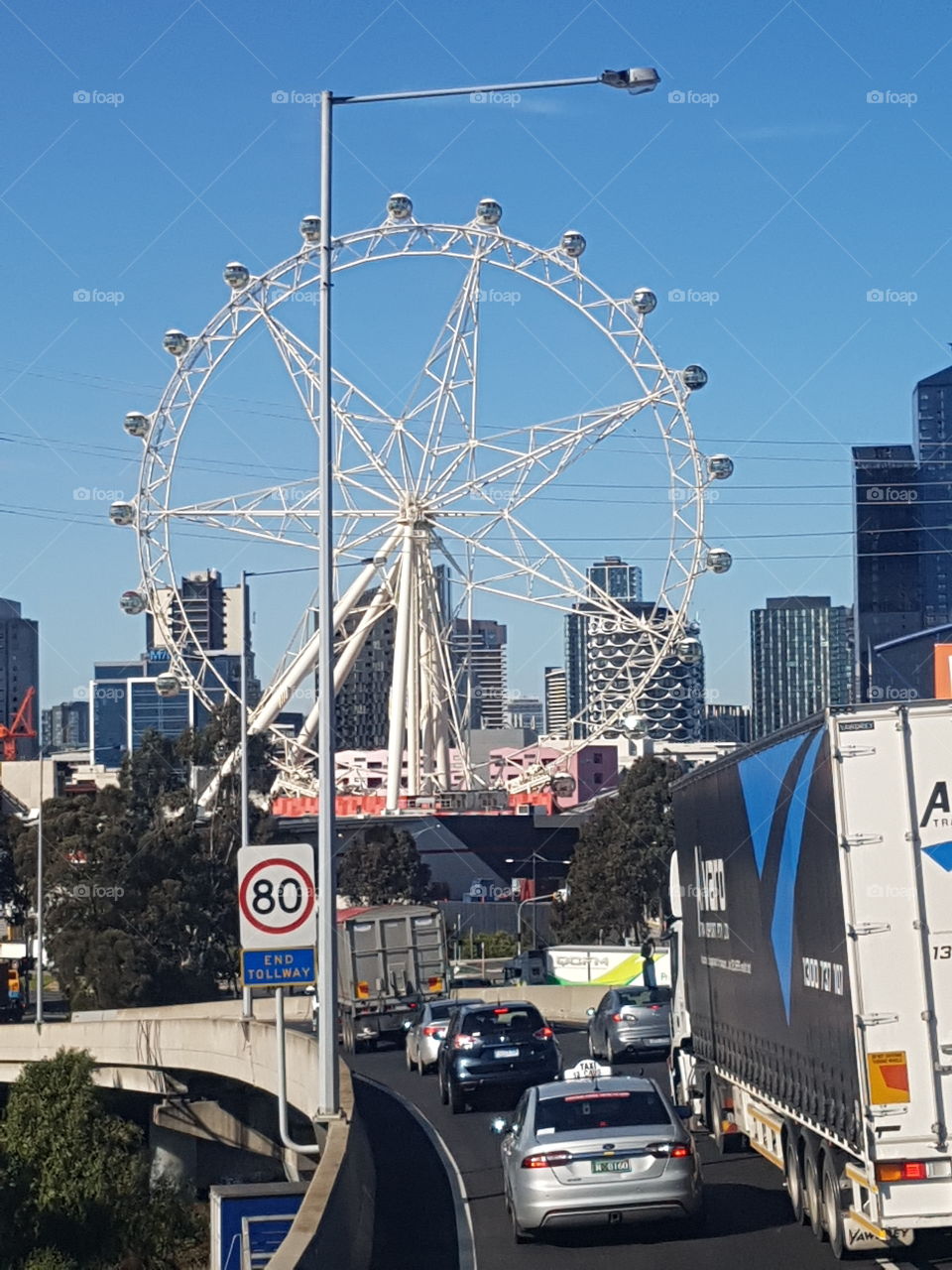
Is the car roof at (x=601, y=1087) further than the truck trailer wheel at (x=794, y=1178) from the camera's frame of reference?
Yes

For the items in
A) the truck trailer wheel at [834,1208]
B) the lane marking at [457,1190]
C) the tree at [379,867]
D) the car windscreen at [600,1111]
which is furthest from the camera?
the tree at [379,867]

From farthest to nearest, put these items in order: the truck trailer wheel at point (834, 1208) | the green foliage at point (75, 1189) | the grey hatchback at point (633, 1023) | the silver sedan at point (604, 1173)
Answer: the green foliage at point (75, 1189) < the grey hatchback at point (633, 1023) < the silver sedan at point (604, 1173) < the truck trailer wheel at point (834, 1208)

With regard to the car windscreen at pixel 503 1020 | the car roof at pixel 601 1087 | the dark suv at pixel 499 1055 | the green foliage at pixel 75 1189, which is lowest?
the green foliage at pixel 75 1189

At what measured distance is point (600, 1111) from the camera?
15219 mm

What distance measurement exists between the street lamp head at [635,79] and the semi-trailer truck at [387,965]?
3071cm

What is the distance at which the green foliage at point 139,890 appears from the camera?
63.2m

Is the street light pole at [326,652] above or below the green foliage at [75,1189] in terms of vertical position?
above

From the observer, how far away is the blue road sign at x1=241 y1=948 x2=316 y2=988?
56.3 feet

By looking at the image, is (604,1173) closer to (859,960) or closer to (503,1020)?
(859,960)

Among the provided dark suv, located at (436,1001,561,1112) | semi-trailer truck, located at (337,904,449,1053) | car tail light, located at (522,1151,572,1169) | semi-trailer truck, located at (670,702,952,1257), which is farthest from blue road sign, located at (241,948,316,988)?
semi-trailer truck, located at (337,904,449,1053)

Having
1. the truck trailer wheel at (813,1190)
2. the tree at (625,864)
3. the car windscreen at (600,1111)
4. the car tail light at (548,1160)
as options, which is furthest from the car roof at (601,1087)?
the tree at (625,864)

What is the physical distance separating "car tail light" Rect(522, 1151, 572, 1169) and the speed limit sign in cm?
339

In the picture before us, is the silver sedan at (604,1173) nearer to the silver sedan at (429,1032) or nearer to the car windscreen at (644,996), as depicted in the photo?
the car windscreen at (644,996)

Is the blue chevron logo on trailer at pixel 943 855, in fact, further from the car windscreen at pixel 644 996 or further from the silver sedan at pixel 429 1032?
the silver sedan at pixel 429 1032
